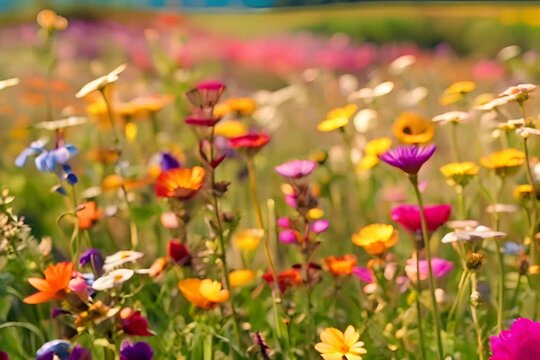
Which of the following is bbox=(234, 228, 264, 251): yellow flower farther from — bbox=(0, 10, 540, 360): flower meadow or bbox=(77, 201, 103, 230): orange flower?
bbox=(77, 201, 103, 230): orange flower


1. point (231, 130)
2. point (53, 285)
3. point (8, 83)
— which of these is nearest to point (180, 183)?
point (53, 285)

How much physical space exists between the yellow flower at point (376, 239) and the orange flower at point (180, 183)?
239 millimetres

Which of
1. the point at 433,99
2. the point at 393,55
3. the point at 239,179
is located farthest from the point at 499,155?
the point at 393,55

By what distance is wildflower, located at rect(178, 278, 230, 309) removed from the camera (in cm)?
121

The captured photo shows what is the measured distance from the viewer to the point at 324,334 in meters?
1.09

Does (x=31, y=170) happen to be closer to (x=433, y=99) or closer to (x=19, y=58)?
(x=433, y=99)

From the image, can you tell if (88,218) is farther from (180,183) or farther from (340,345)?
(340,345)

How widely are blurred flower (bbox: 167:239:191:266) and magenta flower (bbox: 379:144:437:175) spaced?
41 cm

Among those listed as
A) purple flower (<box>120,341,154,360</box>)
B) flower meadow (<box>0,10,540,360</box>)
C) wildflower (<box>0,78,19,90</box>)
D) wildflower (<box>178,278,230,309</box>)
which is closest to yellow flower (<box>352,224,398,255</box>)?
flower meadow (<box>0,10,540,360</box>)

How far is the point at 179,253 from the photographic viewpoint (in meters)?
1.37

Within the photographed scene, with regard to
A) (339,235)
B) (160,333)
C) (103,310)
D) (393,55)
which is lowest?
(393,55)

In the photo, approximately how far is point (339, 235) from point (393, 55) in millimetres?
3427

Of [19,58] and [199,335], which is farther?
[19,58]

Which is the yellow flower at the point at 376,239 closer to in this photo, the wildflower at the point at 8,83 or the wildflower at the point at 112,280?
the wildflower at the point at 112,280
